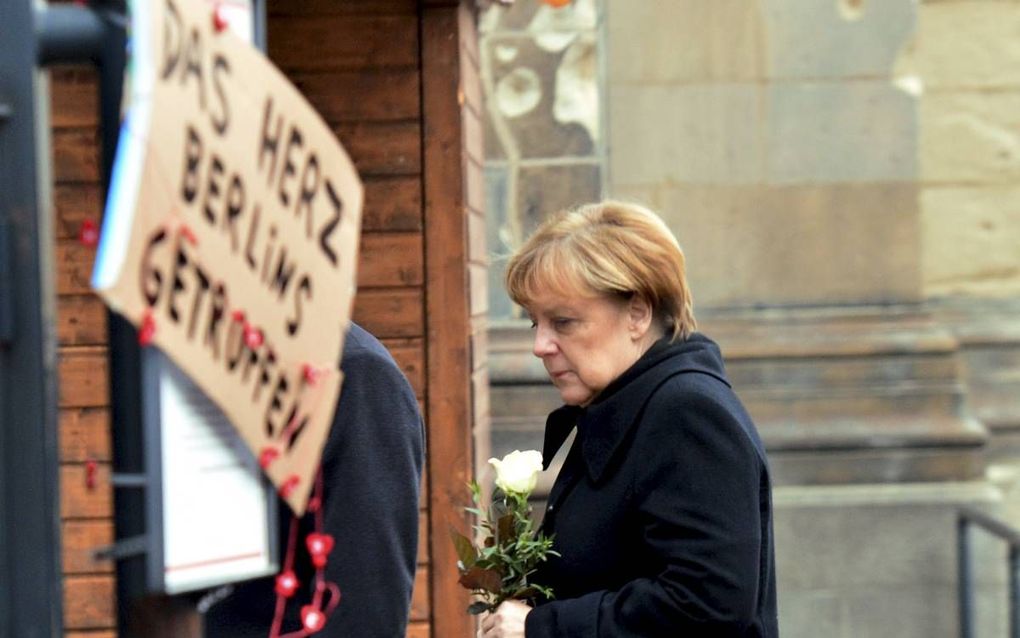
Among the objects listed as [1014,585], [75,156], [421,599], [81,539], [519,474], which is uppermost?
[75,156]

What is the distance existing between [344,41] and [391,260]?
611 millimetres

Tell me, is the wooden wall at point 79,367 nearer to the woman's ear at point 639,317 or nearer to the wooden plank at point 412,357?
the wooden plank at point 412,357

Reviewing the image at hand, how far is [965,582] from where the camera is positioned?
6285mm

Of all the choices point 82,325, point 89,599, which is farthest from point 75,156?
point 89,599

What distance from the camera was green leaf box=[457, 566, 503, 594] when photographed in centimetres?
267

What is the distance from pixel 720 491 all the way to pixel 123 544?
4.25 feet

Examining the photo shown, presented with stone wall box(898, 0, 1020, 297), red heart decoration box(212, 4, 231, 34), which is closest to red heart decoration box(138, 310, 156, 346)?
red heart decoration box(212, 4, 231, 34)

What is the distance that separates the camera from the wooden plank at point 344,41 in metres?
4.34

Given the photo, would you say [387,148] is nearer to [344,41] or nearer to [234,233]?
[344,41]

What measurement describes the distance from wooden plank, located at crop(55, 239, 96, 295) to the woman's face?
1.75m

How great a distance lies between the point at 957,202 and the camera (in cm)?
736

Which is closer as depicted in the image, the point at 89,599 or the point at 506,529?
the point at 506,529

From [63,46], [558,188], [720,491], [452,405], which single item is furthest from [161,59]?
[558,188]

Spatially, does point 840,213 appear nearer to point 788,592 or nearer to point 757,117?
point 757,117
